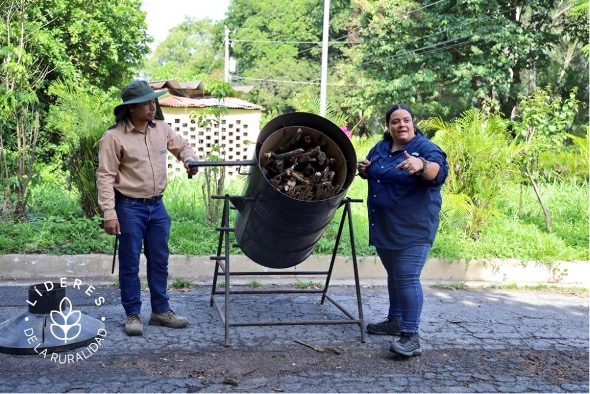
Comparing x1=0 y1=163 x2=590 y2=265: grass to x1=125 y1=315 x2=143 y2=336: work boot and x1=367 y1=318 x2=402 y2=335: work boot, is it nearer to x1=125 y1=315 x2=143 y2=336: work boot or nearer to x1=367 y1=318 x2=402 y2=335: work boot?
x1=125 y1=315 x2=143 y2=336: work boot

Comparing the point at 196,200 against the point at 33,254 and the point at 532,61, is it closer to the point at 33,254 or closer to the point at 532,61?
the point at 33,254

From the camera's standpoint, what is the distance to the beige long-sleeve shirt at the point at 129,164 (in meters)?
4.44

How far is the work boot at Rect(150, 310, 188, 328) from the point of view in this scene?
15.7ft

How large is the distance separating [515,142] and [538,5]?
13.6 m

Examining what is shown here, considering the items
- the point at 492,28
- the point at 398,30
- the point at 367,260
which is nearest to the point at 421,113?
the point at 398,30

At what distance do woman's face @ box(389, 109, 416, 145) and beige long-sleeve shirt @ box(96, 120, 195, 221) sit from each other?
1724 millimetres

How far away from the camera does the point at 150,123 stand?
15.6 feet

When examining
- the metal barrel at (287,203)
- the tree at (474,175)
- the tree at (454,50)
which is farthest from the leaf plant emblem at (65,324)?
the tree at (454,50)

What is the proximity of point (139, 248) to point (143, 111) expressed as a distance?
100 centimetres

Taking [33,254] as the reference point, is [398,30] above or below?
above

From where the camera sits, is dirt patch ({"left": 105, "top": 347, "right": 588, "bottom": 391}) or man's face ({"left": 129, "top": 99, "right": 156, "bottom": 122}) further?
man's face ({"left": 129, "top": 99, "right": 156, "bottom": 122})

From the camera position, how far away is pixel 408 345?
14.2 feet

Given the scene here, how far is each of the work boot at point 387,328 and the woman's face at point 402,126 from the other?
140cm

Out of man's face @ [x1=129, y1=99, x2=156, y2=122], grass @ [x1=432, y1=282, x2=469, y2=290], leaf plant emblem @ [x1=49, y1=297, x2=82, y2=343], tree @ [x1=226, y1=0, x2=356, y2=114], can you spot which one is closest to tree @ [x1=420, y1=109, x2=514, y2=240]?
grass @ [x1=432, y1=282, x2=469, y2=290]
